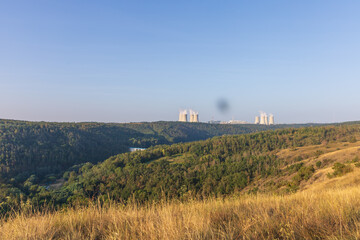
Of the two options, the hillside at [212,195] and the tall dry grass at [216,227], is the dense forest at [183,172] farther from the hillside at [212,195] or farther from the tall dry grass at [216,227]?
the tall dry grass at [216,227]

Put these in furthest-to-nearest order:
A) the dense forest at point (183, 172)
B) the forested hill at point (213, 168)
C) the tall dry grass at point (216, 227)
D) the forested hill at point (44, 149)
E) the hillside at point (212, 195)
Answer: the forested hill at point (44, 149) → the dense forest at point (183, 172) → the forested hill at point (213, 168) → the hillside at point (212, 195) → the tall dry grass at point (216, 227)

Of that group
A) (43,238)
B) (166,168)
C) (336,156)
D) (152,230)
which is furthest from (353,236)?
(166,168)

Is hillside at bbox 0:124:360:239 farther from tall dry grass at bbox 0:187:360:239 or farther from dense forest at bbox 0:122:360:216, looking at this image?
dense forest at bbox 0:122:360:216

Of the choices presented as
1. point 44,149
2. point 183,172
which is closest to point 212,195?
point 183,172

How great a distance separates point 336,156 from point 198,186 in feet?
150

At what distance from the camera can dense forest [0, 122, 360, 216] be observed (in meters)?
63.4

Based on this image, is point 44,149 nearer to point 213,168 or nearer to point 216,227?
point 213,168

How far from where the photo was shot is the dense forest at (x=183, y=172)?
63.4 metres

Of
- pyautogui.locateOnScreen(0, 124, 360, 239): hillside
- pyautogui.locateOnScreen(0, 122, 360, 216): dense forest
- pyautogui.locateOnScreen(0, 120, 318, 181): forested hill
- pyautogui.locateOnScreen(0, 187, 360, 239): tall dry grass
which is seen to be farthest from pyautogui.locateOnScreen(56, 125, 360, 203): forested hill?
pyautogui.locateOnScreen(0, 187, 360, 239): tall dry grass

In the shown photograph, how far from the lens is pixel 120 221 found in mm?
4352

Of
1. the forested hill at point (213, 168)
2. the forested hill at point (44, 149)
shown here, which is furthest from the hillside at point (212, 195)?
the forested hill at point (44, 149)

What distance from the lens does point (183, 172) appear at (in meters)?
90.1

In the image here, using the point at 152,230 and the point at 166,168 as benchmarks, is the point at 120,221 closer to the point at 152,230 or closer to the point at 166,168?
the point at 152,230

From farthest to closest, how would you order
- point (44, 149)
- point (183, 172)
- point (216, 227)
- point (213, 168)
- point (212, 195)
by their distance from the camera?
point (44, 149)
point (213, 168)
point (183, 172)
point (212, 195)
point (216, 227)
